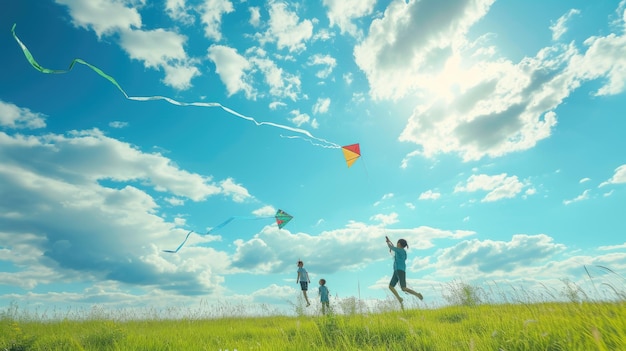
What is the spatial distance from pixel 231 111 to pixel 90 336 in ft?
17.8

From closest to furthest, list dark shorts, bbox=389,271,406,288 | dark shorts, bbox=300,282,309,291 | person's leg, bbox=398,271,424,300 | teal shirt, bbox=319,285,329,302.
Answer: person's leg, bbox=398,271,424,300, dark shorts, bbox=389,271,406,288, teal shirt, bbox=319,285,329,302, dark shorts, bbox=300,282,309,291

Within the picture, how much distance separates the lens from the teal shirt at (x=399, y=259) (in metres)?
12.2

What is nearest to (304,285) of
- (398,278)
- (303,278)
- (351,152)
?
(303,278)

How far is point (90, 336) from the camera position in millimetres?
7383

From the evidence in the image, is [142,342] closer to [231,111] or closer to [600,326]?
[231,111]

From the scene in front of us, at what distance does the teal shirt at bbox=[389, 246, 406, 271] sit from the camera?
12250 millimetres

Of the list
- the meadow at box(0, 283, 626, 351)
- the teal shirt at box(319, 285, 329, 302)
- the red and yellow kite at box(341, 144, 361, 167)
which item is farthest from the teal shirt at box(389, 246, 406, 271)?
the teal shirt at box(319, 285, 329, 302)

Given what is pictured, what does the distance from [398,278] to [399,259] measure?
60 centimetres

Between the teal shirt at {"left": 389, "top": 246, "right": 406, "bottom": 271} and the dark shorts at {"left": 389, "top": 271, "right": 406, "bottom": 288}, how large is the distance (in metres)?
0.12

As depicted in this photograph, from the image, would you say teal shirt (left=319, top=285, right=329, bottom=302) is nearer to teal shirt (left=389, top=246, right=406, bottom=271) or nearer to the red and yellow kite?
teal shirt (left=389, top=246, right=406, bottom=271)

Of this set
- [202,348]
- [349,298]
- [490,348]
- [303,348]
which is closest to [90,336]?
[202,348]

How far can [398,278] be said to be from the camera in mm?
12289

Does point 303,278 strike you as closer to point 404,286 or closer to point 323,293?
point 323,293

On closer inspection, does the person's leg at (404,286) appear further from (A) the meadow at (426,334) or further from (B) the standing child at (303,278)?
(B) the standing child at (303,278)
